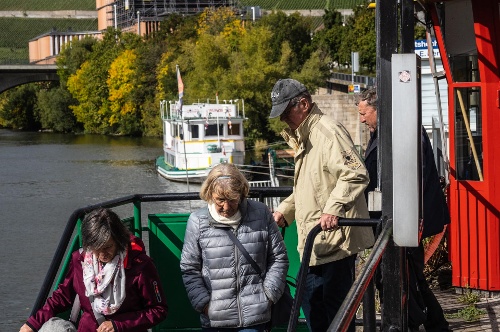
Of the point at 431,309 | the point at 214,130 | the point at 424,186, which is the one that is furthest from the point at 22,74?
the point at 424,186

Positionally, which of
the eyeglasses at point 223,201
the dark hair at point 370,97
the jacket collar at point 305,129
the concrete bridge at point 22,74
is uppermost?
the concrete bridge at point 22,74

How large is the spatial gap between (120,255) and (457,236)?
3.64 m

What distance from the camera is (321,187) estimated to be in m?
4.80

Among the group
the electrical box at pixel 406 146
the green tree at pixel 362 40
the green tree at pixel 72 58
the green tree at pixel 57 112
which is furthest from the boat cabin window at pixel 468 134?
the green tree at pixel 72 58

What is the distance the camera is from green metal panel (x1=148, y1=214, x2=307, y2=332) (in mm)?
5242

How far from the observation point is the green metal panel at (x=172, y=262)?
524 centimetres

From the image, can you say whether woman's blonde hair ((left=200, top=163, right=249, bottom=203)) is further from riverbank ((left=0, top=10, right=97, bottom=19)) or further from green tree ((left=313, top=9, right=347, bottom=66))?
riverbank ((left=0, top=10, right=97, bottom=19))

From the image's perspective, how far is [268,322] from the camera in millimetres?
4480

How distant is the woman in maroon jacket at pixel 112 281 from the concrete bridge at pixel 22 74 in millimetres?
84896

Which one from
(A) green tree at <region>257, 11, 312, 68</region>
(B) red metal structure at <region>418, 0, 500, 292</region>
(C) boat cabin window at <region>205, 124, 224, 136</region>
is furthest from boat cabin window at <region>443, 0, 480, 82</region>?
(A) green tree at <region>257, 11, 312, 68</region>

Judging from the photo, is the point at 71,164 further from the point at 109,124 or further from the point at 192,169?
the point at 109,124

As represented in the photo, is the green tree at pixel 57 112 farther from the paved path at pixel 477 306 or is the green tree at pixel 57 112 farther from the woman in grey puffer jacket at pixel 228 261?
the woman in grey puffer jacket at pixel 228 261

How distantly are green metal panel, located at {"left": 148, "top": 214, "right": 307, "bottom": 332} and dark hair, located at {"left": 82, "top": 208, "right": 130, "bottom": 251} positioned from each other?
1.03 m

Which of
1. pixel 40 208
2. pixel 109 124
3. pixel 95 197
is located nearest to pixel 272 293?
pixel 40 208
